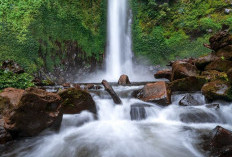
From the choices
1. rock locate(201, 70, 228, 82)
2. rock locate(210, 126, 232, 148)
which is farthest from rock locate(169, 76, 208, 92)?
rock locate(210, 126, 232, 148)

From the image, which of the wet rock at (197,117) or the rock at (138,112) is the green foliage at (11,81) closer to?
the rock at (138,112)

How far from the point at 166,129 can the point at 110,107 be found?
2392 millimetres

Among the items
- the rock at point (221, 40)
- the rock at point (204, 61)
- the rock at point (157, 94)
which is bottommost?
the rock at point (157, 94)

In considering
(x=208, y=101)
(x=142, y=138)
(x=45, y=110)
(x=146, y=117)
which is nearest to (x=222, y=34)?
(x=208, y=101)

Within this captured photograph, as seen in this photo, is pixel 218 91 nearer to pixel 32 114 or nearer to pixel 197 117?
pixel 197 117

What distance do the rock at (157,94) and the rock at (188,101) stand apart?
0.49 m

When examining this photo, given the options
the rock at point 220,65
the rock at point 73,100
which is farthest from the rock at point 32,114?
the rock at point 220,65

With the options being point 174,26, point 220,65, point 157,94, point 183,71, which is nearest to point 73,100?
point 157,94

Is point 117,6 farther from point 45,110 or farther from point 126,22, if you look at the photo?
point 45,110

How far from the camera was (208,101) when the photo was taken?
21.4 feet

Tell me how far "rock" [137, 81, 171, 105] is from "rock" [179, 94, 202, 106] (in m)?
0.49

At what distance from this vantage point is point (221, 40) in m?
9.23

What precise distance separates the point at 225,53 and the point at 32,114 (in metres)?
9.47

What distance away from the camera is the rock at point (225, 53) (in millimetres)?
8547
